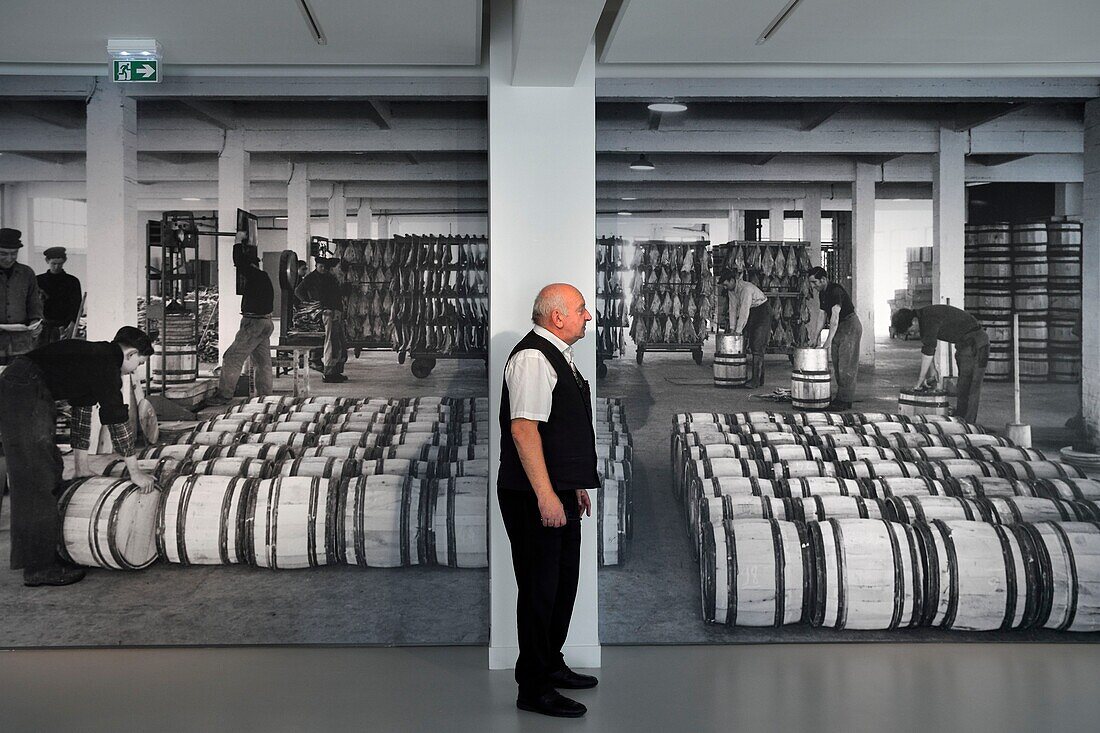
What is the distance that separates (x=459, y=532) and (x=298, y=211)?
5.65ft

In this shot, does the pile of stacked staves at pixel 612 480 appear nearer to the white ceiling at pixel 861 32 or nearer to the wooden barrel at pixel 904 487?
the wooden barrel at pixel 904 487

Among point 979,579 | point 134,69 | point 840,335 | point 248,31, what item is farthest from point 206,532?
point 979,579

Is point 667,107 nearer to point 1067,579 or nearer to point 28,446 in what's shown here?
point 1067,579

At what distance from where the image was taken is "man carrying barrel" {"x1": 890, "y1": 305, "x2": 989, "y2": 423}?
14.4 feet

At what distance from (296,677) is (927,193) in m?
3.74

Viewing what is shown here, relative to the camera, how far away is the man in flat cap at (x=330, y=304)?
169 inches

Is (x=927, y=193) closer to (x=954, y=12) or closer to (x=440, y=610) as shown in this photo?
(x=954, y=12)

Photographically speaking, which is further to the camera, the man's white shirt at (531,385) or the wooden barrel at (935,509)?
the wooden barrel at (935,509)

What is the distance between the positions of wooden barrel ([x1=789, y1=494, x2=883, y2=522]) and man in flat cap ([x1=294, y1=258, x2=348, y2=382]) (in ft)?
7.46

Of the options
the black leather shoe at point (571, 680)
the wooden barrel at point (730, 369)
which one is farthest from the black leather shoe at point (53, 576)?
the wooden barrel at point (730, 369)

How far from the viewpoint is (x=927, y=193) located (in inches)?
174

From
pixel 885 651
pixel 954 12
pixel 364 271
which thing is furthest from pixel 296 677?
pixel 954 12

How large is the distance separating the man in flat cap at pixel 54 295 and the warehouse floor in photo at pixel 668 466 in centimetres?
256

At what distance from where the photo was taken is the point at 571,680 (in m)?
3.65
